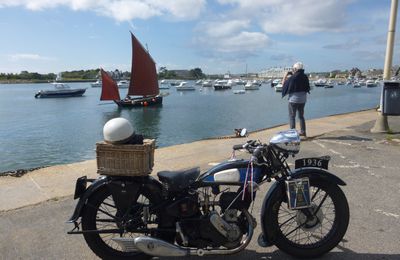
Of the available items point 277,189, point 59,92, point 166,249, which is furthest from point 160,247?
point 59,92

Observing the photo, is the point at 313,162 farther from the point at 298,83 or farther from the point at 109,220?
the point at 298,83

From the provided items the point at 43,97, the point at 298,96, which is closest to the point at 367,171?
the point at 298,96

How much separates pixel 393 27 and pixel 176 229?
29.8ft

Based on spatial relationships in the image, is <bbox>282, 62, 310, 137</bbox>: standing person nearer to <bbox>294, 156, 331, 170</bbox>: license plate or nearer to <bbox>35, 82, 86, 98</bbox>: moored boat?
<bbox>294, 156, 331, 170</bbox>: license plate

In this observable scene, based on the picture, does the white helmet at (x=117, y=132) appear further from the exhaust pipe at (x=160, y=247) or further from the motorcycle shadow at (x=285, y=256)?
the motorcycle shadow at (x=285, y=256)

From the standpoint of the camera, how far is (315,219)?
140 inches

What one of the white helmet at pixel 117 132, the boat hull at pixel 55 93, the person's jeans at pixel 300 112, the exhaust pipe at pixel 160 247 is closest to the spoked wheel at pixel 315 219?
the exhaust pipe at pixel 160 247

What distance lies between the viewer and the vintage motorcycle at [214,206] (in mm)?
3270

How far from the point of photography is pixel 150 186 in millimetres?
3348

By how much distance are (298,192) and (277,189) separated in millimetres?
178

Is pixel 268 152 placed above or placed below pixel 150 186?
above

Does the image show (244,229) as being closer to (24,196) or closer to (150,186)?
(150,186)

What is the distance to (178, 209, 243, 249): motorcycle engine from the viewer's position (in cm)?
325

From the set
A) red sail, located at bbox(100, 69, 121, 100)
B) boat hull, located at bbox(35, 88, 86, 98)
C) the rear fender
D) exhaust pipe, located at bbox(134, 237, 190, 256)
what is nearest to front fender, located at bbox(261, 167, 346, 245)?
exhaust pipe, located at bbox(134, 237, 190, 256)
